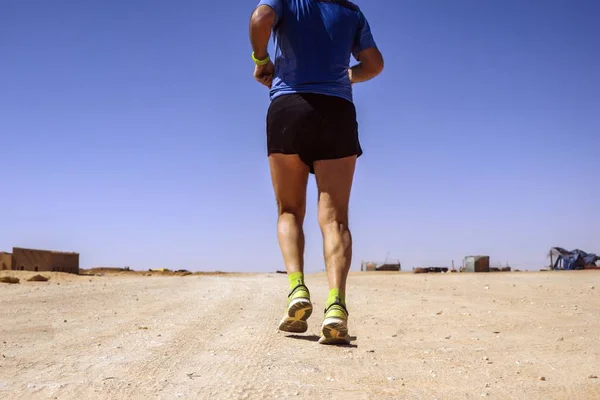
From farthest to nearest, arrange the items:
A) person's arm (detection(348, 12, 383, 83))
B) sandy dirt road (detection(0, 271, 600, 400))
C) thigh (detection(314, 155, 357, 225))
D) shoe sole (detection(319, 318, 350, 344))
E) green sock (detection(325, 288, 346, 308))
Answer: person's arm (detection(348, 12, 383, 83)), thigh (detection(314, 155, 357, 225)), green sock (detection(325, 288, 346, 308)), shoe sole (detection(319, 318, 350, 344)), sandy dirt road (detection(0, 271, 600, 400))

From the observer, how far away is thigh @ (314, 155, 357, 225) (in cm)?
380

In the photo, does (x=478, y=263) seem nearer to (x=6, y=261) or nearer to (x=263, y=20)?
(x=6, y=261)

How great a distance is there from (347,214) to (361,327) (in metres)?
0.98

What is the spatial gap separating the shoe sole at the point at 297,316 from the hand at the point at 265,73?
1.42 metres

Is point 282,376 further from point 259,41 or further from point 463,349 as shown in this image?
point 259,41

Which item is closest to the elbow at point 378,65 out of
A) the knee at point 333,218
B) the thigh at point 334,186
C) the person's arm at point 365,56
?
the person's arm at point 365,56

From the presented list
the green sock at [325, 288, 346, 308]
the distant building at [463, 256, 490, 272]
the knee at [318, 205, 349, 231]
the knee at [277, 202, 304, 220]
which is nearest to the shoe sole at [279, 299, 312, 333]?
the green sock at [325, 288, 346, 308]

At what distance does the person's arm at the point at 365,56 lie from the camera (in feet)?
13.4

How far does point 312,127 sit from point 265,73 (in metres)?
0.54

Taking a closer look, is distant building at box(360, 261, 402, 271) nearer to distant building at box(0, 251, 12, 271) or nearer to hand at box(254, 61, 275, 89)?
distant building at box(0, 251, 12, 271)

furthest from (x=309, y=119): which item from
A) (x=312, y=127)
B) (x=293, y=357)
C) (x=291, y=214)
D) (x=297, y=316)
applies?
(x=293, y=357)

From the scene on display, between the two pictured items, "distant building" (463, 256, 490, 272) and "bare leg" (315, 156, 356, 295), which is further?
"distant building" (463, 256, 490, 272)

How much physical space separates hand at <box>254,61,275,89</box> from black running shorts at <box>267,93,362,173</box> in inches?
8.4

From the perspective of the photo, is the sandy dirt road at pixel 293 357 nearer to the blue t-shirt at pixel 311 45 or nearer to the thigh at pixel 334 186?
the thigh at pixel 334 186
